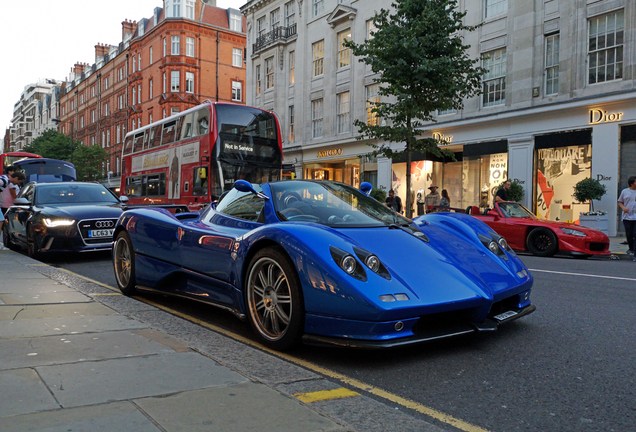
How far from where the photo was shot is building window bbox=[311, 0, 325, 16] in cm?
3128

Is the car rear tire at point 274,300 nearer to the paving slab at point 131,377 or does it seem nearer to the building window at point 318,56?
the paving slab at point 131,377

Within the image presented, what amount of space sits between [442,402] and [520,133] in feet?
63.1

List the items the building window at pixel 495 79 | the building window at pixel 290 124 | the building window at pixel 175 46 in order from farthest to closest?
the building window at pixel 175 46
the building window at pixel 290 124
the building window at pixel 495 79

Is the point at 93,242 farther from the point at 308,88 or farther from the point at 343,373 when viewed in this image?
the point at 308,88

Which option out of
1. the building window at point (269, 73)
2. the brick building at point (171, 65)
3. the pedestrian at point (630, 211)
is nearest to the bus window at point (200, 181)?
the pedestrian at point (630, 211)

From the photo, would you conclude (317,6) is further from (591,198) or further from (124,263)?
(124,263)

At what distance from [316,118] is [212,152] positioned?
→ 16.6 m

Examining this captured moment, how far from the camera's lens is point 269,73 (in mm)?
35750

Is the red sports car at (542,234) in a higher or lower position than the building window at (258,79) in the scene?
lower

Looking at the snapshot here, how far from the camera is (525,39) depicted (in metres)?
20.2

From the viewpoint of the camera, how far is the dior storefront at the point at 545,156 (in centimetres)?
1769

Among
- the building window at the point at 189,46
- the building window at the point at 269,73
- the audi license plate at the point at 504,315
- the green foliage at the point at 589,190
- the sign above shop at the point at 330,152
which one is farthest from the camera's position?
the building window at the point at 189,46

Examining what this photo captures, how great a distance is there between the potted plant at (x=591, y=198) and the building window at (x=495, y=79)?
523 centimetres

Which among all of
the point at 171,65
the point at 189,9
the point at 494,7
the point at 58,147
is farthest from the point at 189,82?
the point at 494,7
